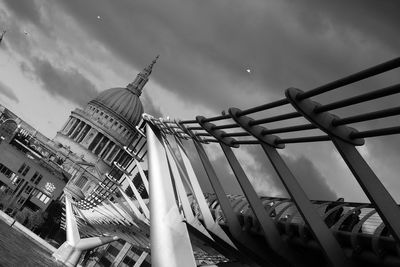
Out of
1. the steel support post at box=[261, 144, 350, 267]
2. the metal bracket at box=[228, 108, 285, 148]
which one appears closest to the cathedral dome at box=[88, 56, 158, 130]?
the metal bracket at box=[228, 108, 285, 148]

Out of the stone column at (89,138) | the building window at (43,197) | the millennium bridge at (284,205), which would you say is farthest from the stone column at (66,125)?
the millennium bridge at (284,205)

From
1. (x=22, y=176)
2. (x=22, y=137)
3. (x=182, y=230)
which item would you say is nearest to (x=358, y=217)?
(x=182, y=230)

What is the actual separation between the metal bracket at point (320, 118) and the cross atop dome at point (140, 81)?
514 feet

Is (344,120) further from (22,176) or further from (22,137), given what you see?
(22,137)

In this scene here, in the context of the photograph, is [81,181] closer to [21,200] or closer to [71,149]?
[71,149]

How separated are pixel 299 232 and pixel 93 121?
134 metres

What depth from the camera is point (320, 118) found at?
27.5 ft

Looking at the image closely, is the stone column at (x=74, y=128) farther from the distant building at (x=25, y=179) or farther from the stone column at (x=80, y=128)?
the distant building at (x=25, y=179)

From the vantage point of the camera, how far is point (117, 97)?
153375mm

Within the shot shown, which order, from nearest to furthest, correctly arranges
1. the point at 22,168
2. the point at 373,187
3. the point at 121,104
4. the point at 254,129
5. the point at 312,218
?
the point at 373,187, the point at 312,218, the point at 254,129, the point at 22,168, the point at 121,104

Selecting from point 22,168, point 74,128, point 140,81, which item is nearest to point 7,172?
point 22,168

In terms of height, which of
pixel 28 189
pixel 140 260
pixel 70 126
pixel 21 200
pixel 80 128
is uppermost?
pixel 80 128

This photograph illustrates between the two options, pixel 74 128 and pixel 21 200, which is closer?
pixel 21 200

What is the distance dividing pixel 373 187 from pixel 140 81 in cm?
16585
